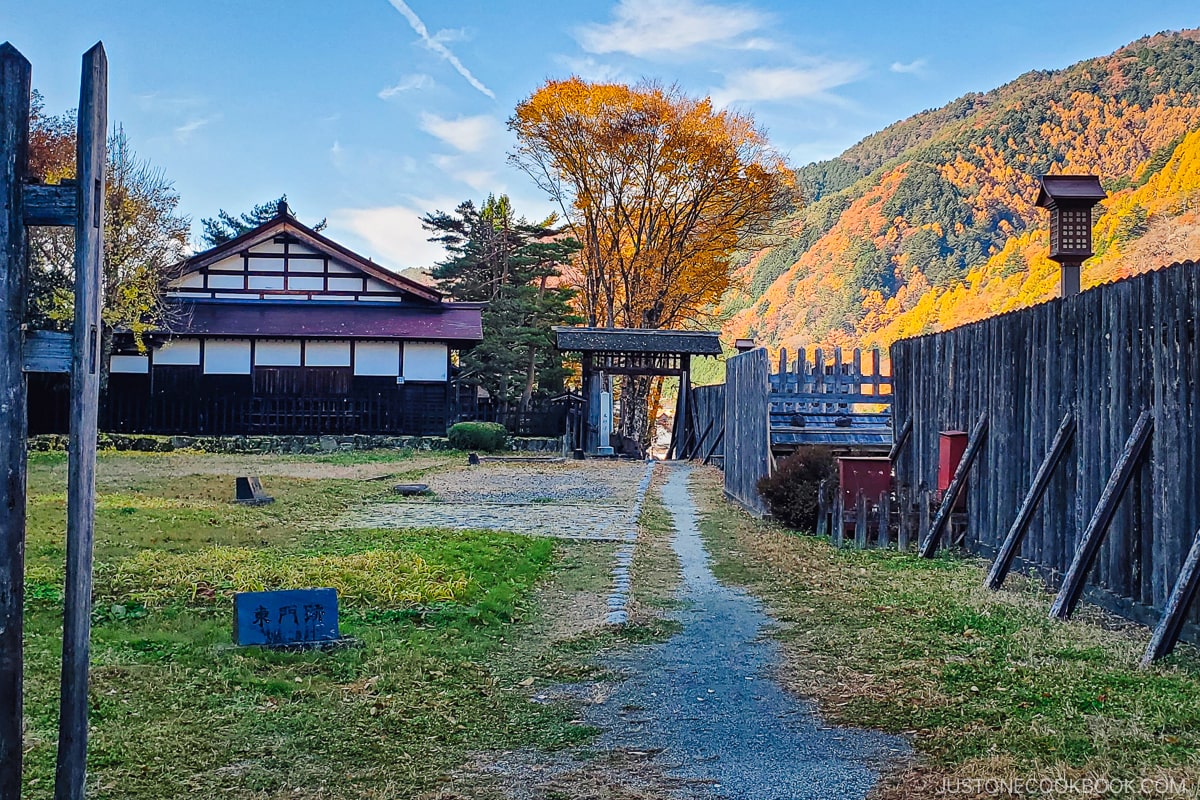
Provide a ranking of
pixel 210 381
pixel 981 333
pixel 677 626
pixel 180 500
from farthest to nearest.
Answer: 1. pixel 210 381
2. pixel 180 500
3. pixel 981 333
4. pixel 677 626

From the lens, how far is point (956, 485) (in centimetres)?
1023

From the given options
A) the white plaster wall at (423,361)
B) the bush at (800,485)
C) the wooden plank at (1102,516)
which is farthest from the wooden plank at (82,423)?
the white plaster wall at (423,361)

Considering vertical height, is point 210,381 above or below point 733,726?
above

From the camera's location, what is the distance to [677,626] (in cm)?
732

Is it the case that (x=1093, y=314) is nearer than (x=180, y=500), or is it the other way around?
(x=1093, y=314)

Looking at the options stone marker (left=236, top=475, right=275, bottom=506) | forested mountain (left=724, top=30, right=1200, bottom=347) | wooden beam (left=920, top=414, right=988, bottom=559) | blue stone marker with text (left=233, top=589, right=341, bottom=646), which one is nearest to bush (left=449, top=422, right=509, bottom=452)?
stone marker (left=236, top=475, right=275, bottom=506)

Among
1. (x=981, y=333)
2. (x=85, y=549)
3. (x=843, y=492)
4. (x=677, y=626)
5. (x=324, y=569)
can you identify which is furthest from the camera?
(x=843, y=492)

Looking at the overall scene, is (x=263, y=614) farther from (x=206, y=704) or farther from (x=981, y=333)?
(x=981, y=333)

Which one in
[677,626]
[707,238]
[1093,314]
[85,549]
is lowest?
[677,626]

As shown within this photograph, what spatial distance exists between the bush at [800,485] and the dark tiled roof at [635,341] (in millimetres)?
18413

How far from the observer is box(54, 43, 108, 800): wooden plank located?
338cm

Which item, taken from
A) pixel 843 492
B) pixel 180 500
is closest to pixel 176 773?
pixel 843 492

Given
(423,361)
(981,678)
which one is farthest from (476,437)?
(981,678)

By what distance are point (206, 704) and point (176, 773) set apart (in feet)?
3.18
